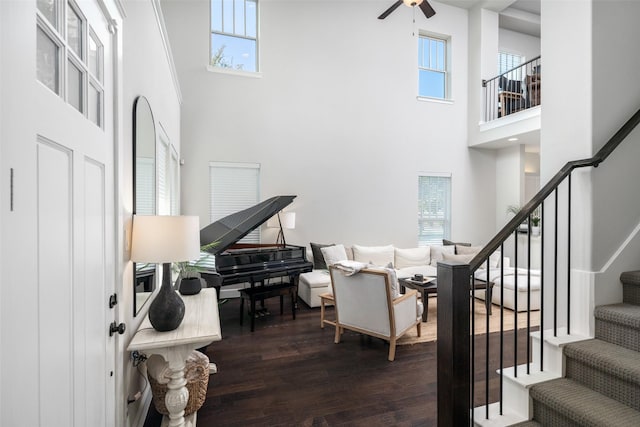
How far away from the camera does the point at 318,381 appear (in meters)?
2.72

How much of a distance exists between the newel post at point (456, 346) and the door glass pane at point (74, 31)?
184 centimetres

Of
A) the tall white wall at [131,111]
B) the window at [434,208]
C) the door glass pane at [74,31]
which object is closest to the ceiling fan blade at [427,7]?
the window at [434,208]

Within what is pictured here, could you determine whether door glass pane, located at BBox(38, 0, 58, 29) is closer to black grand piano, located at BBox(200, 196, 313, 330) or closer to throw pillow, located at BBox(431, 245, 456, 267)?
black grand piano, located at BBox(200, 196, 313, 330)

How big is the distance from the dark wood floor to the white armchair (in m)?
0.23

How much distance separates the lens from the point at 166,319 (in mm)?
1819

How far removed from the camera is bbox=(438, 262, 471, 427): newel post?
162 centimetres

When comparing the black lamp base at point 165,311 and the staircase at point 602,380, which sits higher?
the black lamp base at point 165,311

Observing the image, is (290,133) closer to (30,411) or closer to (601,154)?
(601,154)

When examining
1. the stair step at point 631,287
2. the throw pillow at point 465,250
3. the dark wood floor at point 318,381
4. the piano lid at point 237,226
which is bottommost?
the dark wood floor at point 318,381

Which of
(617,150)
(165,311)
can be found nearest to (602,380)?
(617,150)

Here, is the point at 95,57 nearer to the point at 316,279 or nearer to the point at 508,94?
the point at 316,279

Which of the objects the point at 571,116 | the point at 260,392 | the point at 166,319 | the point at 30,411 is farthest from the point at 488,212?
the point at 30,411

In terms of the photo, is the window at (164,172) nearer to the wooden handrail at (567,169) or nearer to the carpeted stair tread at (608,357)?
the wooden handrail at (567,169)

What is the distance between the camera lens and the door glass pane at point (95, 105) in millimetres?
1354
